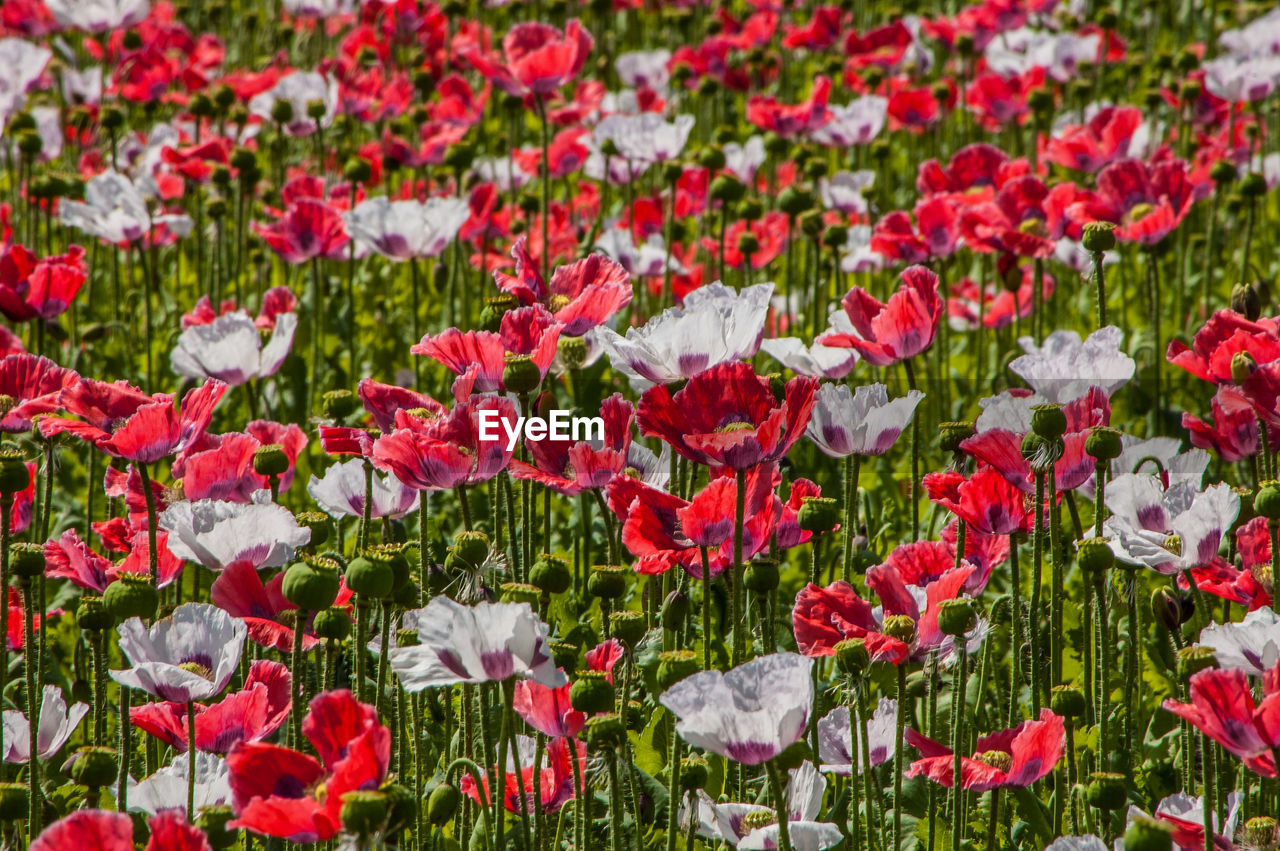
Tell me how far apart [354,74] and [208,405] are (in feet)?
12.0

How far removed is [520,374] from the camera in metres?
2.26

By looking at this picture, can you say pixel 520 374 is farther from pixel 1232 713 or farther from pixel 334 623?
pixel 1232 713

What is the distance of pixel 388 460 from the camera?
2.07 meters

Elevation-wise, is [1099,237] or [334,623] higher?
[1099,237]

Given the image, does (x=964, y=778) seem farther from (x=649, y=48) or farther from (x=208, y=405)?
(x=649, y=48)

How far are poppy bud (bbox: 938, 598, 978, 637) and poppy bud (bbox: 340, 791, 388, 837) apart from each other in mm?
819

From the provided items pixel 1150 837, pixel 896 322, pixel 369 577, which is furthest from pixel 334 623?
pixel 896 322

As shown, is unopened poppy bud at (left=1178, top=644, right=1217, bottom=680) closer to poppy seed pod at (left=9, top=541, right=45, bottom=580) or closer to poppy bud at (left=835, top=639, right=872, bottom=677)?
poppy bud at (left=835, top=639, right=872, bottom=677)

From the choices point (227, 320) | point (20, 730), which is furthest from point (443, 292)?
point (20, 730)

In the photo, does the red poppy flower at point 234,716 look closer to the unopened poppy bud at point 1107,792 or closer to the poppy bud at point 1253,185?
the unopened poppy bud at point 1107,792

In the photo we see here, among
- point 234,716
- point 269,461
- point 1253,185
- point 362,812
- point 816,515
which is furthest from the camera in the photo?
point 1253,185

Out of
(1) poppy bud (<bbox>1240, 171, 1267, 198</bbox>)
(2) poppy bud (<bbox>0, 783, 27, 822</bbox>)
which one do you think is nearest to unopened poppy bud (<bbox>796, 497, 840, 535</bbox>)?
(2) poppy bud (<bbox>0, 783, 27, 822</bbox>)

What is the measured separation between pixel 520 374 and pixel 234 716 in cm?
65

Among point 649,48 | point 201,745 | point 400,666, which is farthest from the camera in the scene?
point 649,48
